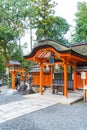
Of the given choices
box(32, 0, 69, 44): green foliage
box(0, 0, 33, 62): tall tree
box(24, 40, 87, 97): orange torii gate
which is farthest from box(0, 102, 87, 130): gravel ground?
box(32, 0, 69, 44): green foliage

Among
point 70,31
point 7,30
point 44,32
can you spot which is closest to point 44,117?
point 7,30

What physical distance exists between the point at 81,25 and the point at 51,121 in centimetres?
2044

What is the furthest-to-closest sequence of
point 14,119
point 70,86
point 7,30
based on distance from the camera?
point 7,30 < point 70,86 < point 14,119

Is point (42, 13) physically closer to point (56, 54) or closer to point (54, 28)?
point (54, 28)

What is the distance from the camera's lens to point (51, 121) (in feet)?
19.2

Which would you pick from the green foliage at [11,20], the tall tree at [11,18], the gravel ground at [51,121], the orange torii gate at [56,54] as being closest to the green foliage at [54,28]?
the green foliage at [11,20]

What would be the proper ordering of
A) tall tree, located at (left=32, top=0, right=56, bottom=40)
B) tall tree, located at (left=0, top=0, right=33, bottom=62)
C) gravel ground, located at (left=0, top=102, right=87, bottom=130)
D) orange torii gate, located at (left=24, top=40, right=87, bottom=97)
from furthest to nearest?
tall tree, located at (left=32, top=0, right=56, bottom=40) < tall tree, located at (left=0, top=0, right=33, bottom=62) < orange torii gate, located at (left=24, top=40, right=87, bottom=97) < gravel ground, located at (left=0, top=102, right=87, bottom=130)

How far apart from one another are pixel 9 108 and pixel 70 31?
21562 millimetres

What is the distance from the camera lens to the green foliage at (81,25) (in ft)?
77.2

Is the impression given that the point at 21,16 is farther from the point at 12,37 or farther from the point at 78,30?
the point at 78,30

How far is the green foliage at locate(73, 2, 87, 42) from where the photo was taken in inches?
927

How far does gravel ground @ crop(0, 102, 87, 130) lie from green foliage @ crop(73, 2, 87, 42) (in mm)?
17842

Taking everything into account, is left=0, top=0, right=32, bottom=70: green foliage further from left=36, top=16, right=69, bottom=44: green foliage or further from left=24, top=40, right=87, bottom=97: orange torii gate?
left=24, top=40, right=87, bottom=97: orange torii gate

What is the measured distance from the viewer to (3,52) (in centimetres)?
1908
